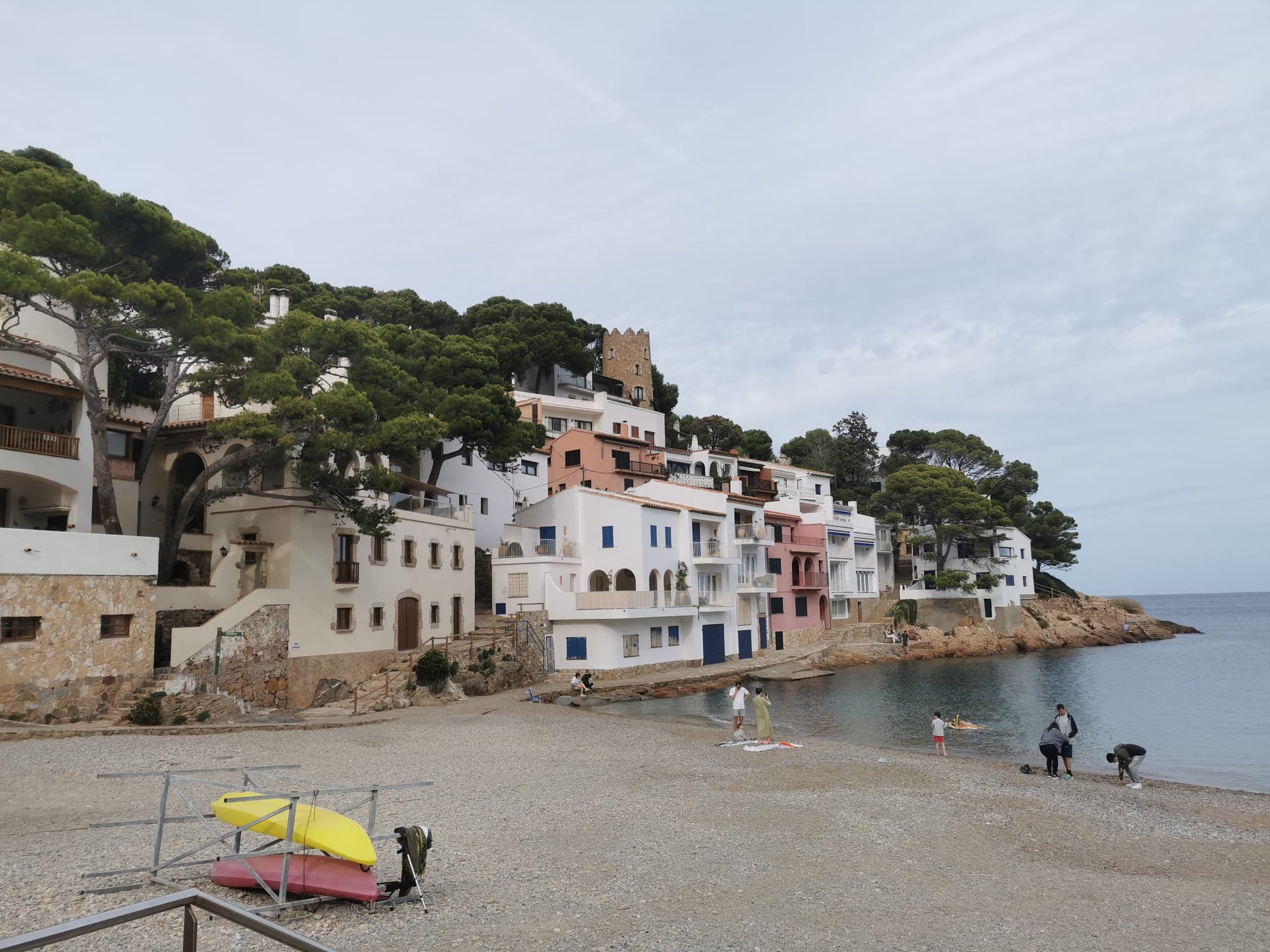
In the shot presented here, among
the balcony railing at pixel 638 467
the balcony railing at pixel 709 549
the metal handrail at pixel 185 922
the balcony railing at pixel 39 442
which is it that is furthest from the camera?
the balcony railing at pixel 638 467

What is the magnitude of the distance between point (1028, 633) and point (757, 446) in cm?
3175

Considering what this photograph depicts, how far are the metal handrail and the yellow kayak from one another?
22.4 ft

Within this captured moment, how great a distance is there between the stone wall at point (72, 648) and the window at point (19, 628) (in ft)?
0.36

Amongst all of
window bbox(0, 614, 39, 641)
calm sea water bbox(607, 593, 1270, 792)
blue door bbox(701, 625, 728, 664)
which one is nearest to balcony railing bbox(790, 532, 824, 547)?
calm sea water bbox(607, 593, 1270, 792)

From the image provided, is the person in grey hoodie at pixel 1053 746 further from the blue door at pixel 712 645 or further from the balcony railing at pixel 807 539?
the balcony railing at pixel 807 539

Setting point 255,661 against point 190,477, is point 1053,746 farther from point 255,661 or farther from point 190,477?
point 190,477

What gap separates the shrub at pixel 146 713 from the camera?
23.9 meters

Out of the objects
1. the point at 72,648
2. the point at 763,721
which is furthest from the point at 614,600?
the point at 72,648

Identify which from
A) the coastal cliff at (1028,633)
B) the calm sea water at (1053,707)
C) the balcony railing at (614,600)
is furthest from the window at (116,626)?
the coastal cliff at (1028,633)

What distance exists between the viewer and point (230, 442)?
115 feet

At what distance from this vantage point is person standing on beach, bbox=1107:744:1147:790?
69.9 ft

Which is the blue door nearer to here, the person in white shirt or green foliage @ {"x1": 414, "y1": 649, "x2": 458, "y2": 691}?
green foliage @ {"x1": 414, "y1": 649, "x2": 458, "y2": 691}

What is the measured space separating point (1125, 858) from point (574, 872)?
30.0ft

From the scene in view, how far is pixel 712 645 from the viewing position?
177 ft
